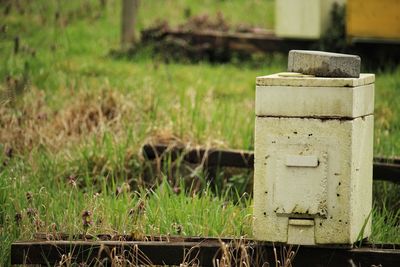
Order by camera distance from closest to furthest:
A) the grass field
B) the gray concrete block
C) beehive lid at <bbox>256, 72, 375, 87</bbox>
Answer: beehive lid at <bbox>256, 72, 375, 87</bbox>
the gray concrete block
the grass field

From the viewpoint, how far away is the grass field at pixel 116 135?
5445 millimetres

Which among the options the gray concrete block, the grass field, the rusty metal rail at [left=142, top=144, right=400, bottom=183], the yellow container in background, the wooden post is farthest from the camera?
the wooden post

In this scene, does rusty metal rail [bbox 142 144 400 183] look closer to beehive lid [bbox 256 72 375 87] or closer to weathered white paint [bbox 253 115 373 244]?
weathered white paint [bbox 253 115 373 244]

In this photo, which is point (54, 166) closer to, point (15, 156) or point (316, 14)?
point (15, 156)

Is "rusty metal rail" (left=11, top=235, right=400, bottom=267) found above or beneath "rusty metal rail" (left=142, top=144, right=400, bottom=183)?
beneath

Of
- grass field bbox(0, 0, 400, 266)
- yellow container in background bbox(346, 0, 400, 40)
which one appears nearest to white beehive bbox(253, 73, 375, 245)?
grass field bbox(0, 0, 400, 266)

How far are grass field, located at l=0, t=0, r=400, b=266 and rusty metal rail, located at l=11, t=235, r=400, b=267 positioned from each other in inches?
7.8

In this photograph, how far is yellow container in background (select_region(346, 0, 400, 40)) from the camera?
36.4 feet

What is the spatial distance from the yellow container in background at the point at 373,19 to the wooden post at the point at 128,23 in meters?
2.64

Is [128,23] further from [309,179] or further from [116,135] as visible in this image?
[309,179]

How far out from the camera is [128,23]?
39.4 ft

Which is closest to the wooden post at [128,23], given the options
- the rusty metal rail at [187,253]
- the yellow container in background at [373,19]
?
the yellow container in background at [373,19]

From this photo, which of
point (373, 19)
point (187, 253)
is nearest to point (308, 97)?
point (187, 253)

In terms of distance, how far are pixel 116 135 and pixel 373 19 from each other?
4.95 metres
